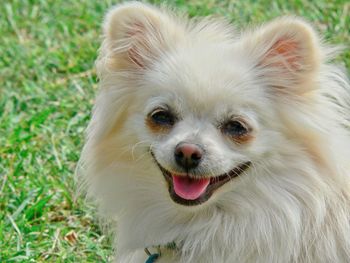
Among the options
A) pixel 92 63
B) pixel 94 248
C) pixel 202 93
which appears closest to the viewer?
pixel 202 93

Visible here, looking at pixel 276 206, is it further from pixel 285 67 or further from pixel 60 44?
pixel 60 44

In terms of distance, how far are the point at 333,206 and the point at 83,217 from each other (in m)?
1.83

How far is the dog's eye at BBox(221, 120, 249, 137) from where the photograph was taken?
3.68 meters

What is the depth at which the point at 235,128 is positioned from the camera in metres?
3.69

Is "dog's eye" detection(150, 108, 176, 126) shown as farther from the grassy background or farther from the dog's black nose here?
the grassy background

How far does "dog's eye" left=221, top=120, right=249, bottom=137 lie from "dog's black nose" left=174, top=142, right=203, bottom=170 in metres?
0.17

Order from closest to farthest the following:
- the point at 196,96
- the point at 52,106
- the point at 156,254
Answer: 1. the point at 196,96
2. the point at 156,254
3. the point at 52,106

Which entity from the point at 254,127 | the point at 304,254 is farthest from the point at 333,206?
the point at 254,127

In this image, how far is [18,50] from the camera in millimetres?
6809

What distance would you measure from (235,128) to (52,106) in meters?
2.69

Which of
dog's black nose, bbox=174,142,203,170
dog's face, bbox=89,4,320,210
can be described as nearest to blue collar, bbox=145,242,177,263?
dog's face, bbox=89,4,320,210

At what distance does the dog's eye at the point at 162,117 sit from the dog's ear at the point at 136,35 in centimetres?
28

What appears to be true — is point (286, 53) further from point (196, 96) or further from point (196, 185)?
point (196, 185)

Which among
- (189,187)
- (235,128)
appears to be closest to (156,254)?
(189,187)
